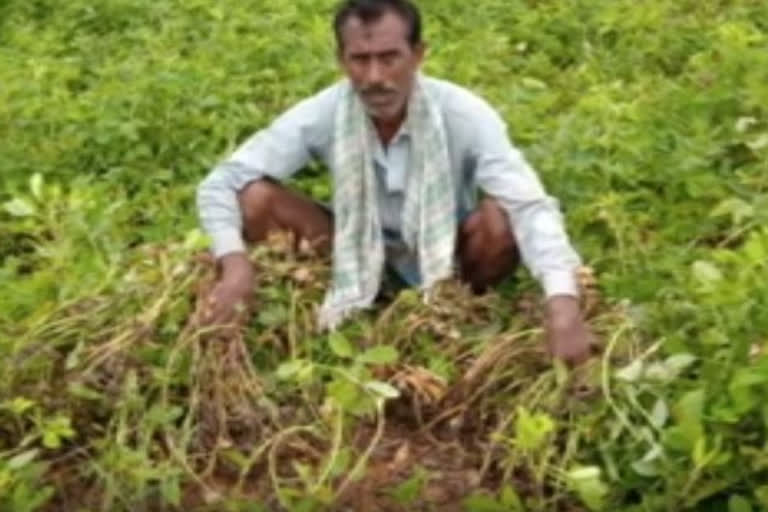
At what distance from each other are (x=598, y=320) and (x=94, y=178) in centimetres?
204

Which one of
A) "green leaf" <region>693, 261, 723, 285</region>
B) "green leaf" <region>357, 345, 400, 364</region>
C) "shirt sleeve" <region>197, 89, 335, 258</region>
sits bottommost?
"green leaf" <region>357, 345, 400, 364</region>

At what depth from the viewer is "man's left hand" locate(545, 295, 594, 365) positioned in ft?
11.6

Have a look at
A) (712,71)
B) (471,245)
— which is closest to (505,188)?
(471,245)

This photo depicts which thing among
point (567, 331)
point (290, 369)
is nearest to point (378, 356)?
point (290, 369)

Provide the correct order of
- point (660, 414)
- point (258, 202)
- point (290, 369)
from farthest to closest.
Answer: point (258, 202) < point (290, 369) < point (660, 414)

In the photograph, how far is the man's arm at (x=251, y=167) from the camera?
Answer: 3945 mm

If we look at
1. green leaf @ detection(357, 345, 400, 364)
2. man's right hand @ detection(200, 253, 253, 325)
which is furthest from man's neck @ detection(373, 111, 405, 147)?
green leaf @ detection(357, 345, 400, 364)

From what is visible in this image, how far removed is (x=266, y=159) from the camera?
13.5ft

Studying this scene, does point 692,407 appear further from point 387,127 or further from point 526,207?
point 387,127

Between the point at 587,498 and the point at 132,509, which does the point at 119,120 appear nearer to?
the point at 132,509

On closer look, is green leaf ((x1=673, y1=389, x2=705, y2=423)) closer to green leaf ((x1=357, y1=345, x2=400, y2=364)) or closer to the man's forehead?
green leaf ((x1=357, y1=345, x2=400, y2=364))

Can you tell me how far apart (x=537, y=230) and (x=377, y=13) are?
0.69 meters

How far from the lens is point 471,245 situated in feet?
13.3

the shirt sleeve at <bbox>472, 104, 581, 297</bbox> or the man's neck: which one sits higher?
the man's neck
